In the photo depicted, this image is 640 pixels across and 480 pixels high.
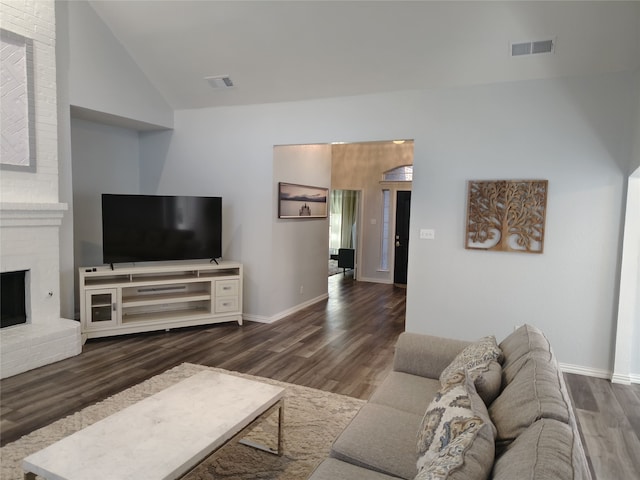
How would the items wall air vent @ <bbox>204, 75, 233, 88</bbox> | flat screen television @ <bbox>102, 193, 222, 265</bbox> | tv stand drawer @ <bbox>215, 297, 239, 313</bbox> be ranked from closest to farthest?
flat screen television @ <bbox>102, 193, 222, 265</bbox> → wall air vent @ <bbox>204, 75, 233, 88</bbox> → tv stand drawer @ <bbox>215, 297, 239, 313</bbox>

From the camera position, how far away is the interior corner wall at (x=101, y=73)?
4445 mm

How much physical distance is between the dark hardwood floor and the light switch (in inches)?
49.4

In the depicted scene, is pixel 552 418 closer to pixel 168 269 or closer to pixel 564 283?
pixel 564 283

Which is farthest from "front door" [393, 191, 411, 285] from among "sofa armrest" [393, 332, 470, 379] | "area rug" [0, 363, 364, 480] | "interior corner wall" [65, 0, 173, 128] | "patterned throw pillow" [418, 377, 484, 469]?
"patterned throw pillow" [418, 377, 484, 469]

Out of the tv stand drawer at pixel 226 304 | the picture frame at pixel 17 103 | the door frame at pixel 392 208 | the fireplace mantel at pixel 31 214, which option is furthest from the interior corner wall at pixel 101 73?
the door frame at pixel 392 208

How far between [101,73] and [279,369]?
3.74 m

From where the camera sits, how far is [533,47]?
3.73 metres

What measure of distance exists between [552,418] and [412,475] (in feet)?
2.00

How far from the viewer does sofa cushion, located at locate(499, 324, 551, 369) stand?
80.8 inches

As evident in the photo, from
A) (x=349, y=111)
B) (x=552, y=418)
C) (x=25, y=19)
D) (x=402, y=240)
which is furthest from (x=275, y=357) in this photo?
(x=402, y=240)

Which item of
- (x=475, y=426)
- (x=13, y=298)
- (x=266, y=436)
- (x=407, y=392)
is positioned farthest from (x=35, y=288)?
(x=475, y=426)

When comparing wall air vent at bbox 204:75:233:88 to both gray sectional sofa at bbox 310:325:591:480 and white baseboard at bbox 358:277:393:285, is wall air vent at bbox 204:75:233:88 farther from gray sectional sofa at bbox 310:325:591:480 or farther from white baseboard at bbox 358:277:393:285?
white baseboard at bbox 358:277:393:285

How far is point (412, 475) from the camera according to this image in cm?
170

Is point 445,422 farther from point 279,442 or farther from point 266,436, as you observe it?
point 266,436
